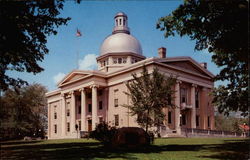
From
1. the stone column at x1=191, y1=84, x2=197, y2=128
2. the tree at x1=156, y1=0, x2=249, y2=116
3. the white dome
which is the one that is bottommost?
the stone column at x1=191, y1=84, x2=197, y2=128

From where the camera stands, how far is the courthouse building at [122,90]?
154ft

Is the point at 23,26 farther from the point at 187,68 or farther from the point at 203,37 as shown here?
the point at 187,68

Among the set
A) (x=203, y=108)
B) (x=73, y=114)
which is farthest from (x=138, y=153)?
(x=73, y=114)

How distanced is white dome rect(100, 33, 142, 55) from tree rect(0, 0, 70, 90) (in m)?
43.0

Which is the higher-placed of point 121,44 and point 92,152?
point 121,44

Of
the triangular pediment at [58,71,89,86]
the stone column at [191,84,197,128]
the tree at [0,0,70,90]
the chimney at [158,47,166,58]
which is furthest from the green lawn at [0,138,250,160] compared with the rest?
the triangular pediment at [58,71,89,86]

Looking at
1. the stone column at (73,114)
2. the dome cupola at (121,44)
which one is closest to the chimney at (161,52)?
the dome cupola at (121,44)

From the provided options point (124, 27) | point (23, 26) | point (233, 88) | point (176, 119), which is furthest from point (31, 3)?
point (124, 27)

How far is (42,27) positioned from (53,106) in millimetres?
54132

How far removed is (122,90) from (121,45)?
15781 mm

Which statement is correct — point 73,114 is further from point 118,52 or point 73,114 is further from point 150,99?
point 150,99

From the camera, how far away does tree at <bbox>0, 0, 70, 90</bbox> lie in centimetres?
1543

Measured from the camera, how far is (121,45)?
63.3 m

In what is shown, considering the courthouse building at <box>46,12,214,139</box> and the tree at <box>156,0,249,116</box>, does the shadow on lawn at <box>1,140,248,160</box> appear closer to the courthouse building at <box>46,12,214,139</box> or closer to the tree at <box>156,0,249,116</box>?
the tree at <box>156,0,249,116</box>
